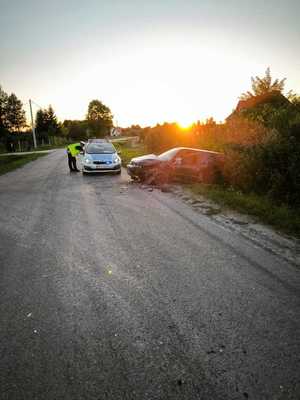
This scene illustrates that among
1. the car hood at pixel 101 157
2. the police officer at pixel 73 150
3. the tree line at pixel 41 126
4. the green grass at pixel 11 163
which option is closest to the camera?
the car hood at pixel 101 157

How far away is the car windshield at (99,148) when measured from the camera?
13.6 m

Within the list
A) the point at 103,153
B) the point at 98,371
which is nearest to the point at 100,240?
the point at 98,371

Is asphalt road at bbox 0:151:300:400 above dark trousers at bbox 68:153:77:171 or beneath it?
beneath

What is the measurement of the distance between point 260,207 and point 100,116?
339 ft

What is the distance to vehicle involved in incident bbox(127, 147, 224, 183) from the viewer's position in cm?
962

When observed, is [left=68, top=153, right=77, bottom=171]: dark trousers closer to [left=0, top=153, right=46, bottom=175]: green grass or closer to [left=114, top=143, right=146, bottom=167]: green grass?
[left=114, top=143, right=146, bottom=167]: green grass

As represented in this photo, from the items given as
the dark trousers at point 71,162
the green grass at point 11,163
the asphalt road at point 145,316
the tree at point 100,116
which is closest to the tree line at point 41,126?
the tree at point 100,116

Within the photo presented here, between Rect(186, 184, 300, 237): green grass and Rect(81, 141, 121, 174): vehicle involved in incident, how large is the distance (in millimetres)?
5654

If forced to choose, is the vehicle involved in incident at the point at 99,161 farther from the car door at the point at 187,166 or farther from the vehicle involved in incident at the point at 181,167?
the car door at the point at 187,166

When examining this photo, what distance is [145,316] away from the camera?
8.70 ft

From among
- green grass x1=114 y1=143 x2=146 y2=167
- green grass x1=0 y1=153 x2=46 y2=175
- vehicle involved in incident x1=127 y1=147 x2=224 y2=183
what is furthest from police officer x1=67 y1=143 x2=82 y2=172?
green grass x1=0 y1=153 x2=46 y2=175

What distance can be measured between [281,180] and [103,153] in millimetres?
9192

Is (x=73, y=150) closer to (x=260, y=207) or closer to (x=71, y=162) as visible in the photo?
(x=71, y=162)

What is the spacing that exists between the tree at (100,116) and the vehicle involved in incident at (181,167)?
3591 inches
